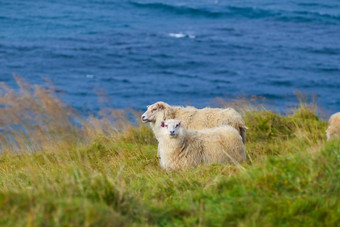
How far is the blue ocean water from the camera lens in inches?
1492

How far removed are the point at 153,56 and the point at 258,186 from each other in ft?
137

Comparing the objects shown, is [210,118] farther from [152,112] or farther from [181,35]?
[181,35]

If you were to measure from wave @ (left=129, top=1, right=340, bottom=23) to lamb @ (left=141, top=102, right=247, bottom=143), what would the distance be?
54.9 metres

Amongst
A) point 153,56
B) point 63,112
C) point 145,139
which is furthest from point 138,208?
point 153,56

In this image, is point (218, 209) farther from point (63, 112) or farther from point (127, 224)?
point (63, 112)

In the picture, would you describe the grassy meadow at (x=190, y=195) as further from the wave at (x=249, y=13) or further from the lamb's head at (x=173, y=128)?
the wave at (x=249, y=13)

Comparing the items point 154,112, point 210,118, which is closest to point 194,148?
point 210,118

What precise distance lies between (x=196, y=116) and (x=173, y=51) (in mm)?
38696

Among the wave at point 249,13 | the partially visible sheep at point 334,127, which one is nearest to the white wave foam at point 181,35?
the wave at point 249,13

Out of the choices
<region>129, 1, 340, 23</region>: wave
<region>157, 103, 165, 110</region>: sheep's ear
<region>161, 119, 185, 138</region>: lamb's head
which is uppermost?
<region>161, 119, 185, 138</region>: lamb's head

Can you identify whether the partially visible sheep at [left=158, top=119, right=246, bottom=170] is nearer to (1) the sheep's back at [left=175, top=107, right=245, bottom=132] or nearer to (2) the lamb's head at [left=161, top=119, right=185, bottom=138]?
(2) the lamb's head at [left=161, top=119, right=185, bottom=138]

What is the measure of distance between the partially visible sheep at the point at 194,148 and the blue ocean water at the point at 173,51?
21129mm

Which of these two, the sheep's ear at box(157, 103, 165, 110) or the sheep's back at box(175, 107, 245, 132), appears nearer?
the sheep's back at box(175, 107, 245, 132)

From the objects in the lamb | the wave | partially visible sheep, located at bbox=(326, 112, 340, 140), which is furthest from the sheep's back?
the wave
